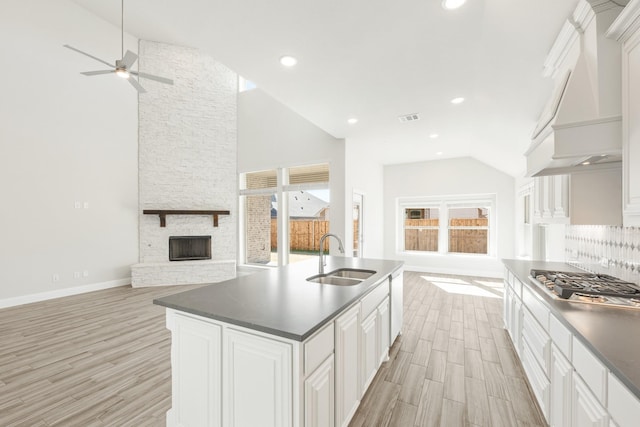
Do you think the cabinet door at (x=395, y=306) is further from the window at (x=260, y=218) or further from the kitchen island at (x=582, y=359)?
the window at (x=260, y=218)

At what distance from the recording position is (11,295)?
4211 millimetres

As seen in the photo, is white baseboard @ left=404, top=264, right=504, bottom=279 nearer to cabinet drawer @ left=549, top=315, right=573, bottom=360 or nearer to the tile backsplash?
the tile backsplash

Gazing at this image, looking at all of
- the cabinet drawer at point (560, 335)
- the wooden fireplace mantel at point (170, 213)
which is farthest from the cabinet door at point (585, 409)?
the wooden fireplace mantel at point (170, 213)

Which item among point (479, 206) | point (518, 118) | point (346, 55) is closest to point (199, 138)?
point (346, 55)

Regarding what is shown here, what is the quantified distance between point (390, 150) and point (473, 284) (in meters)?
3.31

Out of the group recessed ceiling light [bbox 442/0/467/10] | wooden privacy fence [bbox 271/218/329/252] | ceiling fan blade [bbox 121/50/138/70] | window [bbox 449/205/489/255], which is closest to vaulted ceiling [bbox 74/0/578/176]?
recessed ceiling light [bbox 442/0/467/10]

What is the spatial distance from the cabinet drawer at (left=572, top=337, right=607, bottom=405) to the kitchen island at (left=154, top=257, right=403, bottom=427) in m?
1.09

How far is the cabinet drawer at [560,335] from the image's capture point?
1.39 metres

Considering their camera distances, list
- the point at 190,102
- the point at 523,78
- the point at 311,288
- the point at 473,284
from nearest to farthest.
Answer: the point at 311,288, the point at 523,78, the point at 473,284, the point at 190,102

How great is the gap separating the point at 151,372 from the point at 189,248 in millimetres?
4150

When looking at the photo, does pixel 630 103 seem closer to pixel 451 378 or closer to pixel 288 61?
pixel 451 378

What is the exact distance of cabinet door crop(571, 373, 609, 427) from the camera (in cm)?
109

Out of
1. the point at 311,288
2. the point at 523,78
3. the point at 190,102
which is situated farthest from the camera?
the point at 190,102

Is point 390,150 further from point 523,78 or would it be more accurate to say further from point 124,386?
point 124,386
